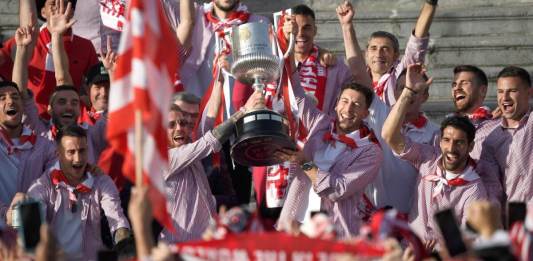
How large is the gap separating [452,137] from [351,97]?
700mm

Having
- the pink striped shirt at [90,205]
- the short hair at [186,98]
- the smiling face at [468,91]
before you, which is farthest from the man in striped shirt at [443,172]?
the pink striped shirt at [90,205]

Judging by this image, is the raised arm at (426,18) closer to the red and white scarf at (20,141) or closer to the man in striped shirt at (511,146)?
the man in striped shirt at (511,146)

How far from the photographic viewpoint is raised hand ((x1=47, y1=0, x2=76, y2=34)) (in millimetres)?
12805

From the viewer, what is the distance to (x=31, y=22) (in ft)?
42.5

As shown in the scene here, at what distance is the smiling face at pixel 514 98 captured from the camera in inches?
466

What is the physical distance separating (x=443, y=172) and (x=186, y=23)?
242 centimetres

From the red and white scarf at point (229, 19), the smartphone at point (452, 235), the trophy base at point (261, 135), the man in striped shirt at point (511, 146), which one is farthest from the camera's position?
the red and white scarf at point (229, 19)

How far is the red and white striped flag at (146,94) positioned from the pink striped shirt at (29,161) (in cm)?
279

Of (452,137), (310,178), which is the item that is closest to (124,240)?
(310,178)

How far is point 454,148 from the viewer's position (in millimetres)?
11492

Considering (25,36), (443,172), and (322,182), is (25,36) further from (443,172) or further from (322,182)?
(443,172)

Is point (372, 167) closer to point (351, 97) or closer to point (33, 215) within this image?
point (351, 97)

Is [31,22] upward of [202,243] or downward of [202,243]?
upward

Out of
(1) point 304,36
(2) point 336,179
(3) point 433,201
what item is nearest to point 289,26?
(1) point 304,36
